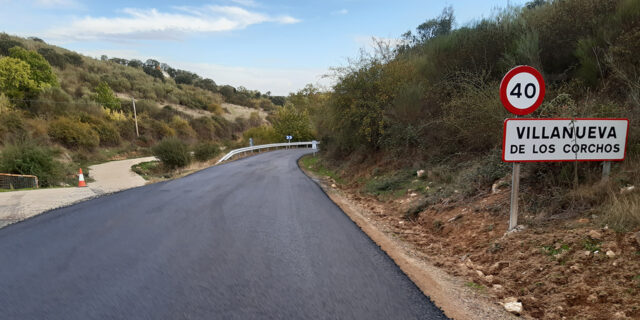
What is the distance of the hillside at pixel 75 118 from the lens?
56.7ft

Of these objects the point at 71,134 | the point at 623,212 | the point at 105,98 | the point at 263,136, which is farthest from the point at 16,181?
the point at 105,98

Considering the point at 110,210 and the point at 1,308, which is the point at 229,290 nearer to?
the point at 1,308

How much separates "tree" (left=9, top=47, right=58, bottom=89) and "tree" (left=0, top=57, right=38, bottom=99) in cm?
161

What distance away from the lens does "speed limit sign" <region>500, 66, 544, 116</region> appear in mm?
4367

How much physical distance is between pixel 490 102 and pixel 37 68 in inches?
2017

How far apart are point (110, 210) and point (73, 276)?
4084 mm

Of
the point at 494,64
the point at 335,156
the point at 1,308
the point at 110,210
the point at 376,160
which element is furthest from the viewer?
the point at 335,156

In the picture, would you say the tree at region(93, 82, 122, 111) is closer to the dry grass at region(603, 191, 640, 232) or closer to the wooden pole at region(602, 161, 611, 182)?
A: the wooden pole at region(602, 161, 611, 182)

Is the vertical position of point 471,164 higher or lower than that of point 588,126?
lower

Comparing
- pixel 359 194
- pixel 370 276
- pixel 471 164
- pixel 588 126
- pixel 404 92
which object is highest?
pixel 404 92

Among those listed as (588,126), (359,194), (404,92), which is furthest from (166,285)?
(404,92)

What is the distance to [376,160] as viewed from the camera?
591 inches

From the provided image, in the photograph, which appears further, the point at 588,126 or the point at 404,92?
the point at 404,92

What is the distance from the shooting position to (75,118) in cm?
3406
